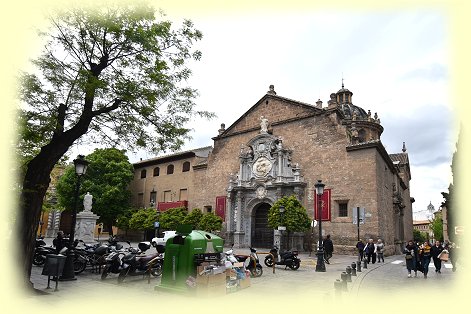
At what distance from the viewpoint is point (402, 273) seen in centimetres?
1373

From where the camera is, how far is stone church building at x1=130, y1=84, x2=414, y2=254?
845 inches

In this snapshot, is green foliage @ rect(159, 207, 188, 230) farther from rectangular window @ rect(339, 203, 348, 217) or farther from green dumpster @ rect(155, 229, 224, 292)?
green dumpster @ rect(155, 229, 224, 292)

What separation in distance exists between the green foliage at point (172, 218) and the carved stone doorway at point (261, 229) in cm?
639

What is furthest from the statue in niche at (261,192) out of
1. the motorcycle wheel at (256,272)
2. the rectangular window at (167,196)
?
the motorcycle wheel at (256,272)

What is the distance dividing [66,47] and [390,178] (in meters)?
25.9

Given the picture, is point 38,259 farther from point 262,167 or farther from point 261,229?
point 262,167

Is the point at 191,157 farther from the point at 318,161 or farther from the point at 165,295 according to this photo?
the point at 165,295

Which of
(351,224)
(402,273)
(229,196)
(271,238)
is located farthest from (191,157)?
(402,273)

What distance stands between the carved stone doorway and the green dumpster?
1752 cm

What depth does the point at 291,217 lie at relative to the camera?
66.7 feet

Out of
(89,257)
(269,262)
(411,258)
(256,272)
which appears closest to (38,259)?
(89,257)

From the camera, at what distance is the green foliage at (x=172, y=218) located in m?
28.5

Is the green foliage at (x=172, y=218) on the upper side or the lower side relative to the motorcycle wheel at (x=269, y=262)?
upper

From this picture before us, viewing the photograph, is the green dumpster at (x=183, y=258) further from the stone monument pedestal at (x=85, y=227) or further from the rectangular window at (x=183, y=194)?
the rectangular window at (x=183, y=194)
